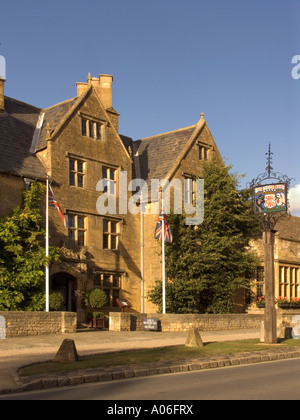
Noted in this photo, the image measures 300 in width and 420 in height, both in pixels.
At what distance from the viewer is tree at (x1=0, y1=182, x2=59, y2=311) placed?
78.9 feet

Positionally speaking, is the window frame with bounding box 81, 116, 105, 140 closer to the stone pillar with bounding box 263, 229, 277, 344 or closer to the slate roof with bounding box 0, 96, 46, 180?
the slate roof with bounding box 0, 96, 46, 180

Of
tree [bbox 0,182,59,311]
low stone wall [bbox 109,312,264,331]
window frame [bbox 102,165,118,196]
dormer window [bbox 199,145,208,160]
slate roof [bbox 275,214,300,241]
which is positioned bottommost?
low stone wall [bbox 109,312,264,331]

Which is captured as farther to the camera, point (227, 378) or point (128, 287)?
point (128, 287)

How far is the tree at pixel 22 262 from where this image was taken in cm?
2406

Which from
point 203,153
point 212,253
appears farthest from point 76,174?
point 203,153

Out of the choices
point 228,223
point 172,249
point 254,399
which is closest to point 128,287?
point 172,249

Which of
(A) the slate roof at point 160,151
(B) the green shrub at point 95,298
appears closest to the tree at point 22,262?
(B) the green shrub at point 95,298

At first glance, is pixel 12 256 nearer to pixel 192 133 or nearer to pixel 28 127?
pixel 28 127

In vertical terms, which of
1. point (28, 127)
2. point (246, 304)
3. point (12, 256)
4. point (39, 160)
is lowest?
point (246, 304)

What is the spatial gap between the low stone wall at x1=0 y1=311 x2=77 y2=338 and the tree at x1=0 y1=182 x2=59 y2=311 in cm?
227

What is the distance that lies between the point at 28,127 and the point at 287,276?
61.7 feet

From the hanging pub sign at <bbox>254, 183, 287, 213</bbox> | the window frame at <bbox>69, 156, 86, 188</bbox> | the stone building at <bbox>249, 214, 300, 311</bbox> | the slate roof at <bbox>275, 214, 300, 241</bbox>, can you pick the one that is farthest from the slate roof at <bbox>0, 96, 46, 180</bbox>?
the slate roof at <bbox>275, 214, 300, 241</bbox>

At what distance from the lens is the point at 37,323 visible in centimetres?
2191
